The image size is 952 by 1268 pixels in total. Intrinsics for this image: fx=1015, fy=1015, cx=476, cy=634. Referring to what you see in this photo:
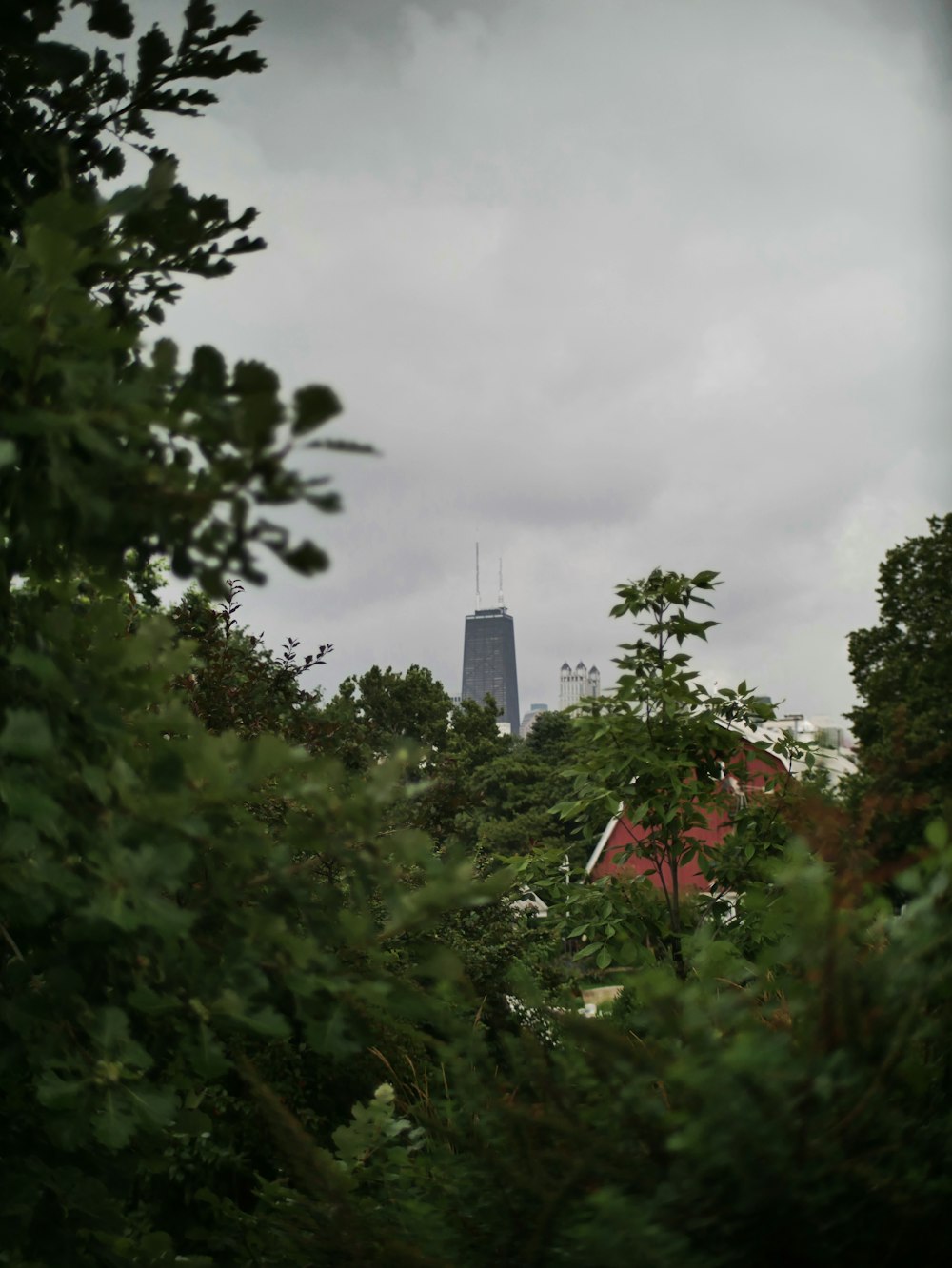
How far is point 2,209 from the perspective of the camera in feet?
6.71

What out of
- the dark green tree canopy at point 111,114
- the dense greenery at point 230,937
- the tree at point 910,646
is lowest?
the dense greenery at point 230,937

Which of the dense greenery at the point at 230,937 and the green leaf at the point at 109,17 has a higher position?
the green leaf at the point at 109,17

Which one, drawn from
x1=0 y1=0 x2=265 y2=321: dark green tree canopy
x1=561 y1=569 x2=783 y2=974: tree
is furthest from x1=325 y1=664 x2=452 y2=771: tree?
x1=0 y1=0 x2=265 y2=321: dark green tree canopy

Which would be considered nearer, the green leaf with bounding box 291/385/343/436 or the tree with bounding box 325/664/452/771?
the green leaf with bounding box 291/385/343/436

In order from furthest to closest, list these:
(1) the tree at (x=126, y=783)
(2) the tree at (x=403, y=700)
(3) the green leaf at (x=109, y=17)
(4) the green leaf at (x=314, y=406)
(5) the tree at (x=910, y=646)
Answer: (2) the tree at (x=403, y=700), (5) the tree at (x=910, y=646), (3) the green leaf at (x=109, y=17), (1) the tree at (x=126, y=783), (4) the green leaf at (x=314, y=406)

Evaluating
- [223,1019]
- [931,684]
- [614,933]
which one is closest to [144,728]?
[223,1019]

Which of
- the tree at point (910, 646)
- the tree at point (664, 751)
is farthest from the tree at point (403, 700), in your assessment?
the tree at point (664, 751)

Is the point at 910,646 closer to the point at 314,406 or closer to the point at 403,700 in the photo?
the point at 403,700

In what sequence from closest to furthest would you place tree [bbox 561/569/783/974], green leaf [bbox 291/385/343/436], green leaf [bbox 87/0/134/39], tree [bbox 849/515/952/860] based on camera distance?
green leaf [bbox 291/385/343/436]
green leaf [bbox 87/0/134/39]
tree [bbox 561/569/783/974]
tree [bbox 849/515/952/860]

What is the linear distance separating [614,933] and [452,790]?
3081 mm

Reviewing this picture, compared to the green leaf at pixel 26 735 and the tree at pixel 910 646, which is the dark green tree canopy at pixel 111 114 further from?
the tree at pixel 910 646

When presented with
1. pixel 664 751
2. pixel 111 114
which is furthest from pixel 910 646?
pixel 111 114

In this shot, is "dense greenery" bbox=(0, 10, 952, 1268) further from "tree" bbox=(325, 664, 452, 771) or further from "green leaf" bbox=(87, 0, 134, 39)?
"tree" bbox=(325, 664, 452, 771)

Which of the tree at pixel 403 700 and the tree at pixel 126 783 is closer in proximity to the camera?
the tree at pixel 126 783
